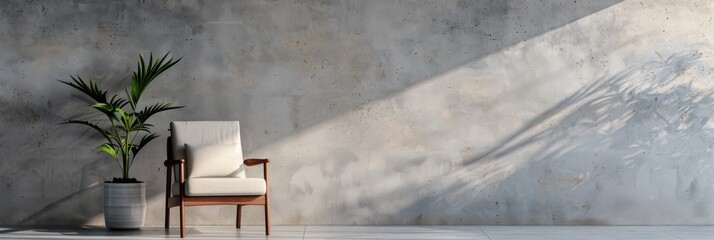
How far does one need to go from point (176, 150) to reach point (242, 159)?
0.49 m

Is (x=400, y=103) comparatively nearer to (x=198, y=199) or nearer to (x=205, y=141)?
(x=205, y=141)

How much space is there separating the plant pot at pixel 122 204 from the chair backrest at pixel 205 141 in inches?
13.6

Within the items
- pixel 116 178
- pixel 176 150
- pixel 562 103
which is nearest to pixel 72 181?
pixel 116 178

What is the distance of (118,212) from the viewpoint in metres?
7.19

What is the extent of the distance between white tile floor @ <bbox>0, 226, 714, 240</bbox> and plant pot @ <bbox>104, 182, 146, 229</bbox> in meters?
0.11

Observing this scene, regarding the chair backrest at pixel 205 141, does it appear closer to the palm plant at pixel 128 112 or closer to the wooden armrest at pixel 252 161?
the wooden armrest at pixel 252 161

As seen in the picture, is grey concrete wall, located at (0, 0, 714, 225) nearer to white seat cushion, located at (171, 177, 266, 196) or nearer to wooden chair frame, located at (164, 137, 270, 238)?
wooden chair frame, located at (164, 137, 270, 238)

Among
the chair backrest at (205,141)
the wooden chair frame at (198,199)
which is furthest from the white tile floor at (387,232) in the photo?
the chair backrest at (205,141)

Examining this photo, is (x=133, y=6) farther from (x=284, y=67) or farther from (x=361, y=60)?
(x=361, y=60)

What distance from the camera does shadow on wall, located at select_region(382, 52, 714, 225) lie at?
7.70 metres

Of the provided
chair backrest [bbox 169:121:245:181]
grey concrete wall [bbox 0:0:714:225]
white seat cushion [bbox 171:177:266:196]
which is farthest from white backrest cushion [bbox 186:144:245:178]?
grey concrete wall [bbox 0:0:714:225]

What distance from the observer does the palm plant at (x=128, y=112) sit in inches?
286

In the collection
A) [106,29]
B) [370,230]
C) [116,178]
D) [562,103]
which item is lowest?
[370,230]

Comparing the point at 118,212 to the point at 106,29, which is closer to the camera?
the point at 118,212
